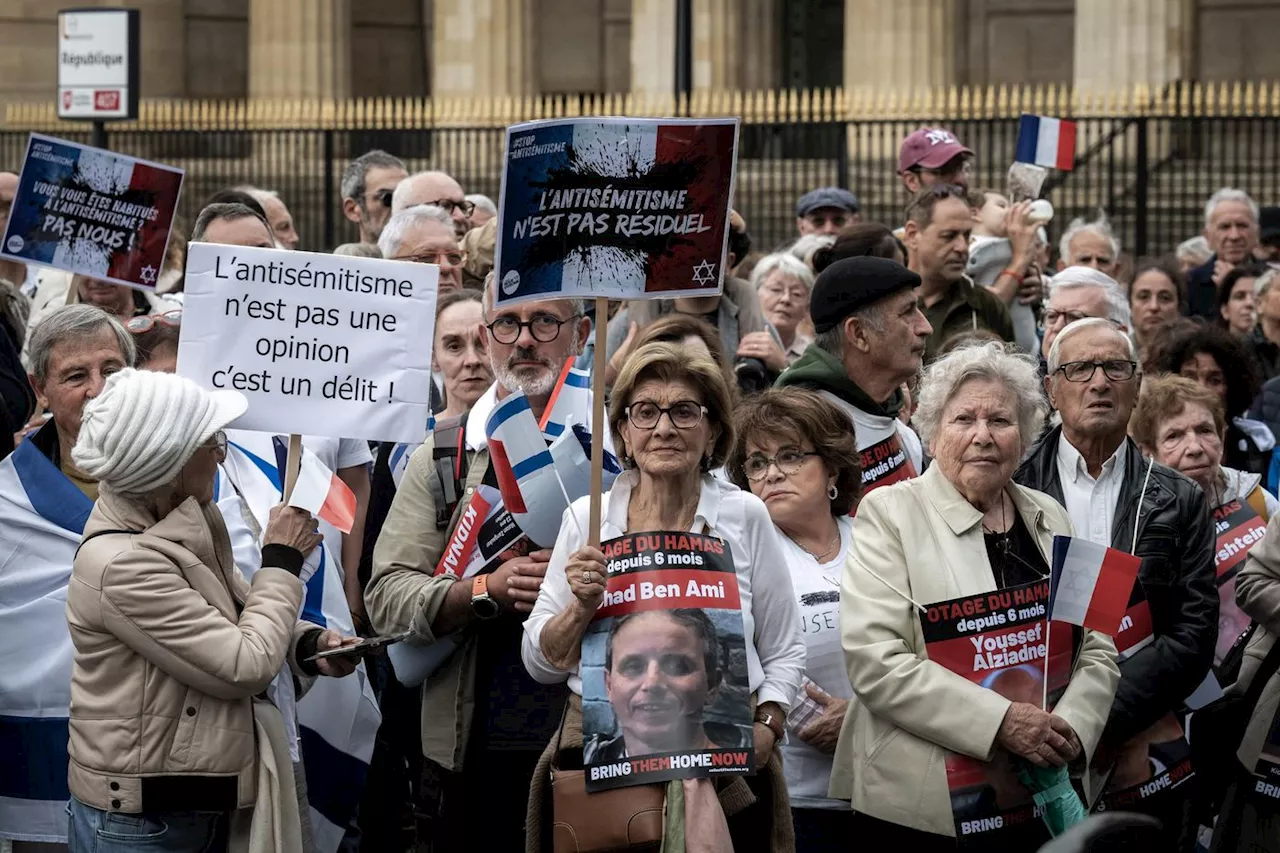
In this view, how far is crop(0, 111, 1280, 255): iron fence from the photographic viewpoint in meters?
20.3

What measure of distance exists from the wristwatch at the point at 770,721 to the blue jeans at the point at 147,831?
4.35ft

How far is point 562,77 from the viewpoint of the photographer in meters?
31.3

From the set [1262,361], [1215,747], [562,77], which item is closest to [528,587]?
[1215,747]

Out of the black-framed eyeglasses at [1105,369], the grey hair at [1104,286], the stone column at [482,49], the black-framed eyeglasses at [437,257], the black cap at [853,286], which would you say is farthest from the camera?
the stone column at [482,49]

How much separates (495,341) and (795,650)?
1.44 meters

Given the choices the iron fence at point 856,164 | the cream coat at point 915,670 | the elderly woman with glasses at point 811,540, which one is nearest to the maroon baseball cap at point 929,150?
the elderly woman with glasses at point 811,540

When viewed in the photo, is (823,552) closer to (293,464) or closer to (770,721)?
(770,721)

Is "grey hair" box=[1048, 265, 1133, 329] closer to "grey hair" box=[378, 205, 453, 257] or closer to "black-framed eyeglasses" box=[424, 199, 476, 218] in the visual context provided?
"grey hair" box=[378, 205, 453, 257]

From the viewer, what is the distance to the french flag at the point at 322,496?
5488mm

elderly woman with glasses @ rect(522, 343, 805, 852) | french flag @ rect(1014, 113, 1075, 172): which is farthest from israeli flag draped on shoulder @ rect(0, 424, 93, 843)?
french flag @ rect(1014, 113, 1075, 172)

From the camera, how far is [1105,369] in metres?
6.47

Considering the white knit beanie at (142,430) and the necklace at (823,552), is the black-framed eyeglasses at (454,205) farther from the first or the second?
the white knit beanie at (142,430)

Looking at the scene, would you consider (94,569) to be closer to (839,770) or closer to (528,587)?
(528,587)

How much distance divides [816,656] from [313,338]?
168cm
